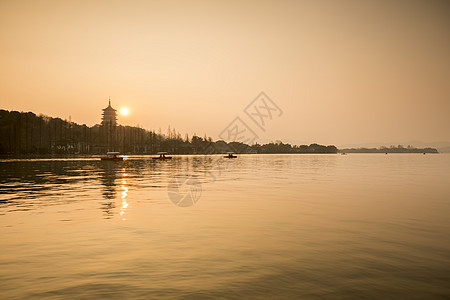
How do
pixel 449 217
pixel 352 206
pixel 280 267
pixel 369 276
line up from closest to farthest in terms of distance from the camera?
pixel 369 276 → pixel 280 267 → pixel 449 217 → pixel 352 206

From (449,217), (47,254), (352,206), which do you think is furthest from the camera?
(352,206)

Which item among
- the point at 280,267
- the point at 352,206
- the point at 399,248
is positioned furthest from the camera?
the point at 352,206

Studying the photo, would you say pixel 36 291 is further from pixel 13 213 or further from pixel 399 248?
pixel 13 213

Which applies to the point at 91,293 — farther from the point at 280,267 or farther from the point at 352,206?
the point at 352,206

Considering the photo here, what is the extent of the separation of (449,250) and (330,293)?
27.8ft

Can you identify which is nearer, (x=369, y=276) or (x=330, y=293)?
(x=330, y=293)

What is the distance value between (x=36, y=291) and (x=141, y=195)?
2503cm

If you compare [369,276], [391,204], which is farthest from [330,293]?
[391,204]

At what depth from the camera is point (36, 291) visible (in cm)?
1068

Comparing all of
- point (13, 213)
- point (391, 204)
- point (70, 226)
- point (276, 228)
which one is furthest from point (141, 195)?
point (391, 204)

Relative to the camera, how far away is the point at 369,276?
39.7ft

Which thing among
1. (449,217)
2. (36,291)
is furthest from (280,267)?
(449,217)

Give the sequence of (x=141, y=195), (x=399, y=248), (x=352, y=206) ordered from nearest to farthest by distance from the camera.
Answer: (x=399, y=248) < (x=352, y=206) < (x=141, y=195)

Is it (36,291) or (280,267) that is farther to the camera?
(280,267)
